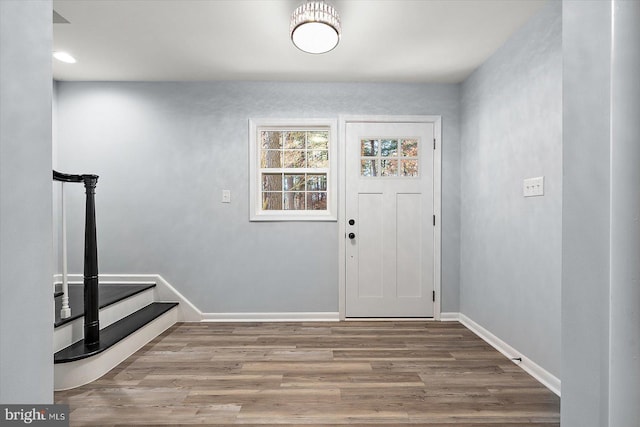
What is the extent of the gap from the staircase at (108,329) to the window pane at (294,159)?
6.18 ft

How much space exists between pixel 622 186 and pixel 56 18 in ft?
10.8

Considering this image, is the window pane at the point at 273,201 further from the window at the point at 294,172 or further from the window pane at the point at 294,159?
the window pane at the point at 294,159

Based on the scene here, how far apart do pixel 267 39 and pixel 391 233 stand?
2.16m

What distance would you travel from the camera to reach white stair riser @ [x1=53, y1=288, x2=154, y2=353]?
7.39 ft

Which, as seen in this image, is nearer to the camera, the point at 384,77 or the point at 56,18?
the point at 56,18

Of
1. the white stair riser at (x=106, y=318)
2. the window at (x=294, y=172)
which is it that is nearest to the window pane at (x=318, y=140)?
the window at (x=294, y=172)

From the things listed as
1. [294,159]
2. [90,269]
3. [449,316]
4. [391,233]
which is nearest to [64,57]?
Result: [90,269]

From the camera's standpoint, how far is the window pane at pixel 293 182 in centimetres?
370

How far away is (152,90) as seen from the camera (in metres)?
3.57

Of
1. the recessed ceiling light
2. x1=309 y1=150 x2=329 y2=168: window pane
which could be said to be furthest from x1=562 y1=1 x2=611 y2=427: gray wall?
the recessed ceiling light

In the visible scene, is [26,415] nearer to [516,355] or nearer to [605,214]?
[605,214]

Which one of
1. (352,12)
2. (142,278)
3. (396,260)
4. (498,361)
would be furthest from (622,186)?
(142,278)

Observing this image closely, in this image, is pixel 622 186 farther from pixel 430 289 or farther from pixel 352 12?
pixel 430 289

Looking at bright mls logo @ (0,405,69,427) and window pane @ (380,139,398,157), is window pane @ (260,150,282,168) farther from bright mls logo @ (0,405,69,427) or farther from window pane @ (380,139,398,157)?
bright mls logo @ (0,405,69,427)
